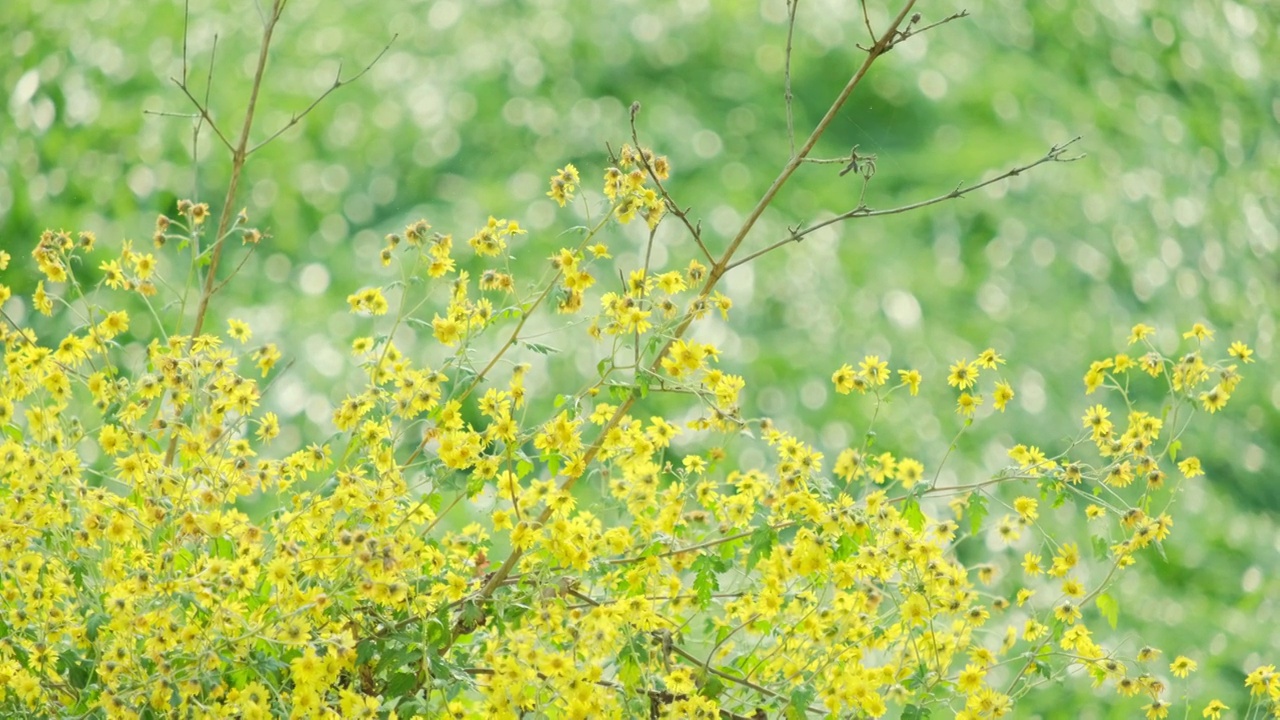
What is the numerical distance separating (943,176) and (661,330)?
2231mm

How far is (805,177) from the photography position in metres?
3.25

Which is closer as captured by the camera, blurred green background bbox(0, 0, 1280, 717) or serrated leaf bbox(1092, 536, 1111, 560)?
serrated leaf bbox(1092, 536, 1111, 560)

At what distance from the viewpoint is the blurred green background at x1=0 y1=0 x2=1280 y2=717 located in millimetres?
2752

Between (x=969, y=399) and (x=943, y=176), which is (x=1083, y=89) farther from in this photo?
(x=969, y=399)

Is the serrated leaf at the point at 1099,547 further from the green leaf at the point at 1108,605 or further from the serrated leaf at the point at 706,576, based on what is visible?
the serrated leaf at the point at 706,576

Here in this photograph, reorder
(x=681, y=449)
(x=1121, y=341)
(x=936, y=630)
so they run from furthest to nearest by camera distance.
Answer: (x=1121, y=341)
(x=681, y=449)
(x=936, y=630)

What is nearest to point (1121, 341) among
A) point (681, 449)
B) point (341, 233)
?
point (681, 449)

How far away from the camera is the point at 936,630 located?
48.4 inches

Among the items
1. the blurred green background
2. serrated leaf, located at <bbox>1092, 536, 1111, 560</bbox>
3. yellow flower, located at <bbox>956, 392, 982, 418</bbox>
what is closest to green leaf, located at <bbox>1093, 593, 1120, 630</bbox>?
serrated leaf, located at <bbox>1092, 536, 1111, 560</bbox>

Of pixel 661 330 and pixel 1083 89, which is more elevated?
pixel 1083 89

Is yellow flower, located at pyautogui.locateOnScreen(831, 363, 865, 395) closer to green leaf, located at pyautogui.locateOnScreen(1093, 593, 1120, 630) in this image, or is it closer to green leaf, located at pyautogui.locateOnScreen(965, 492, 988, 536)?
green leaf, located at pyautogui.locateOnScreen(965, 492, 988, 536)

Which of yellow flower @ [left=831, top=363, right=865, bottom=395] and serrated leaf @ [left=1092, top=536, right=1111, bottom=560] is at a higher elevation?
yellow flower @ [left=831, top=363, right=865, bottom=395]

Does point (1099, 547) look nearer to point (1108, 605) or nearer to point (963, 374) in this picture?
point (1108, 605)

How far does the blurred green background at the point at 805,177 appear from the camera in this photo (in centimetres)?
275
